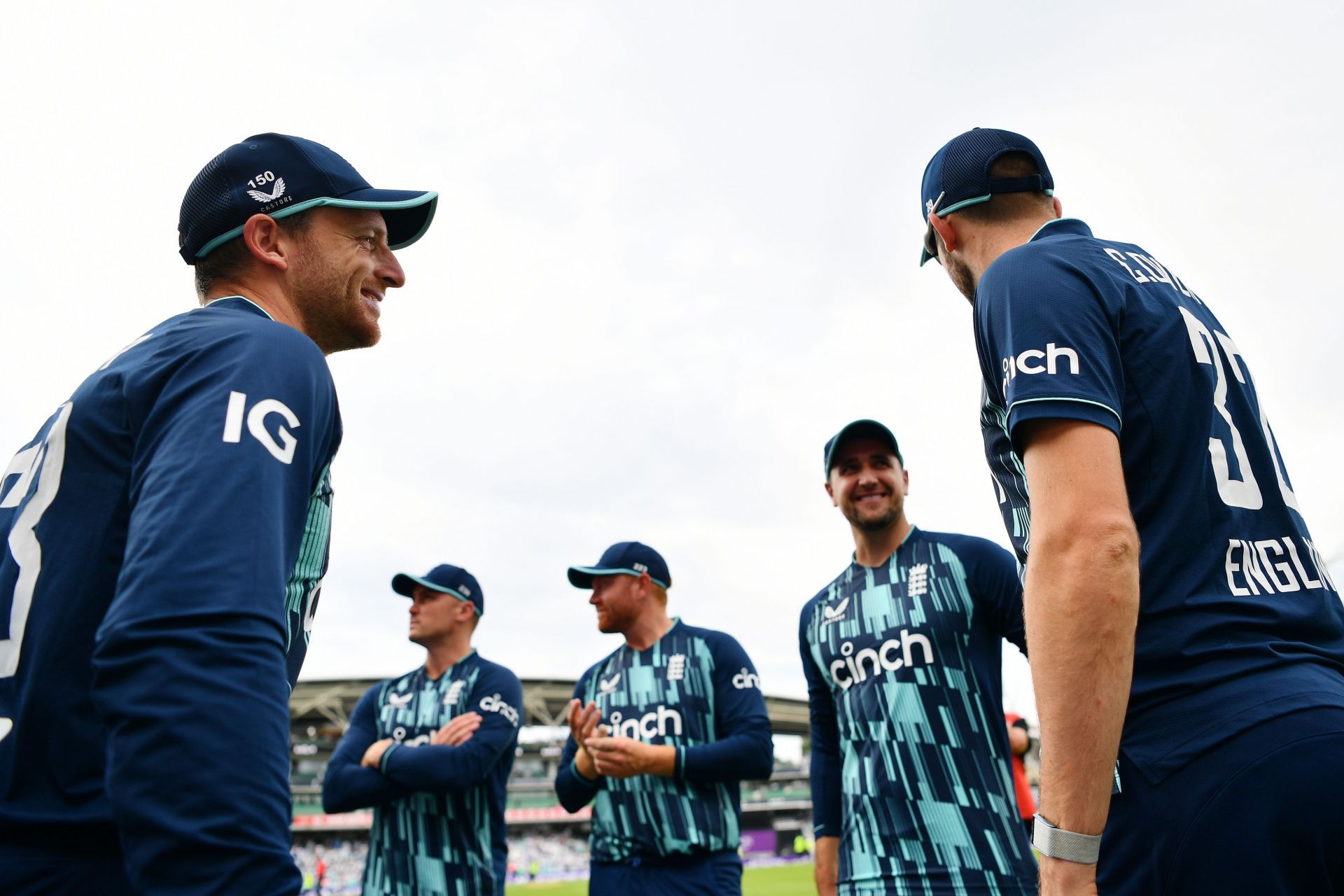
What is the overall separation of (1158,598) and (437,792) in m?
4.50

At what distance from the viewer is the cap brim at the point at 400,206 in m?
2.24

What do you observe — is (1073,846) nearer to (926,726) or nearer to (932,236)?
(932,236)

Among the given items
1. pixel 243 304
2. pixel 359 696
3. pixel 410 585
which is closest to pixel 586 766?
pixel 410 585

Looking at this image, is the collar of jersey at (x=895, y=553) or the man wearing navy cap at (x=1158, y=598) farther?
the collar of jersey at (x=895, y=553)

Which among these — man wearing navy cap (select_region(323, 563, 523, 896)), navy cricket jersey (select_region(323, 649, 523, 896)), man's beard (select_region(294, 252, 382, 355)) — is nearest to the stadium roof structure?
man wearing navy cap (select_region(323, 563, 523, 896))

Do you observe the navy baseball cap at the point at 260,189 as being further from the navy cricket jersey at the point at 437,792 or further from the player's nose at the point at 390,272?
the navy cricket jersey at the point at 437,792

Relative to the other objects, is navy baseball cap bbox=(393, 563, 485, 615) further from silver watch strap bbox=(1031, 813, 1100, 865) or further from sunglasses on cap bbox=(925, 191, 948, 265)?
silver watch strap bbox=(1031, 813, 1100, 865)

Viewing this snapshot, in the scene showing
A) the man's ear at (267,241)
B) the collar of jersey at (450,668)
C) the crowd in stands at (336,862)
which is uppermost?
the man's ear at (267,241)

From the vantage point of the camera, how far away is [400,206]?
228 cm

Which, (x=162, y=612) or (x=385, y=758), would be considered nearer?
(x=162, y=612)

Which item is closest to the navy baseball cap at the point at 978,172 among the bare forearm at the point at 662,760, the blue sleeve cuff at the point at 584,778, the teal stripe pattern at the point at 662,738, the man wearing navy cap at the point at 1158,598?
the man wearing navy cap at the point at 1158,598

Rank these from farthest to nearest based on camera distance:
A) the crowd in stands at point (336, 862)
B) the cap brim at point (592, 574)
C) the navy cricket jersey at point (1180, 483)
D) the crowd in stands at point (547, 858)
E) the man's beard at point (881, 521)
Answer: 1. the crowd in stands at point (547, 858)
2. the crowd in stands at point (336, 862)
3. the cap brim at point (592, 574)
4. the man's beard at point (881, 521)
5. the navy cricket jersey at point (1180, 483)

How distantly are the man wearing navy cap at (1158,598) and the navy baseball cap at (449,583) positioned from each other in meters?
5.14

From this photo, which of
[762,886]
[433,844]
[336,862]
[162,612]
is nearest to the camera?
[162,612]
